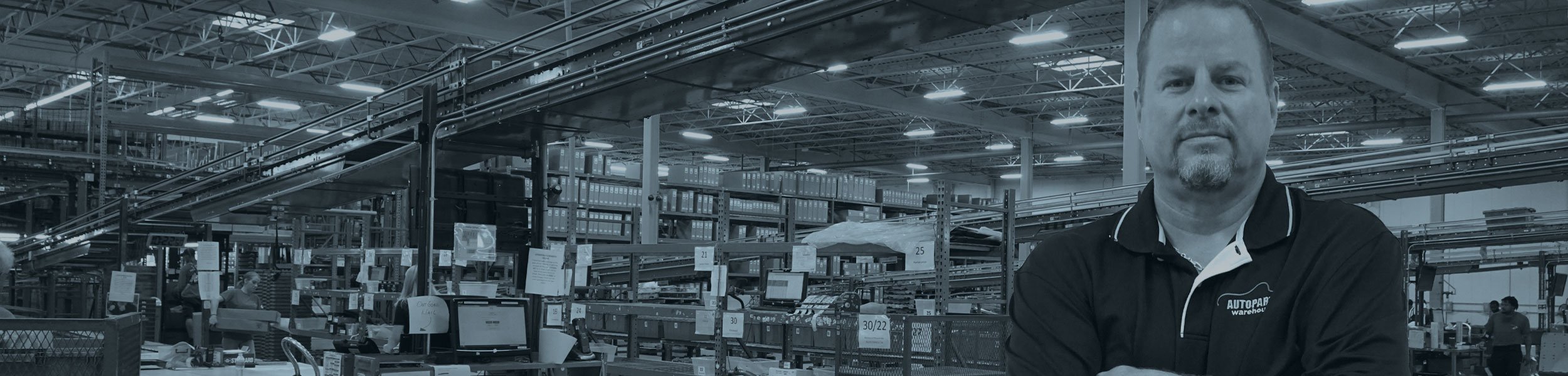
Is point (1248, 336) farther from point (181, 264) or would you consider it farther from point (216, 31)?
point (216, 31)

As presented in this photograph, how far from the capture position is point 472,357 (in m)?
6.33

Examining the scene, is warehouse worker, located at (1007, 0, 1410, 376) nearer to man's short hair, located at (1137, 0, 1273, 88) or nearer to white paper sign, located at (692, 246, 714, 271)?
man's short hair, located at (1137, 0, 1273, 88)

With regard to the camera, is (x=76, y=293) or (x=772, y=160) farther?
(x=772, y=160)

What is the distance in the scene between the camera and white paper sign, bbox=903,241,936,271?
642cm

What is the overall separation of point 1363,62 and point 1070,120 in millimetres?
7421

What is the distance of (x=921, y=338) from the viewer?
6.04 meters

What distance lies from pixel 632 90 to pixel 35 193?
17.8 meters

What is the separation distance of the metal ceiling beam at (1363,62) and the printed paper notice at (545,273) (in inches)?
444

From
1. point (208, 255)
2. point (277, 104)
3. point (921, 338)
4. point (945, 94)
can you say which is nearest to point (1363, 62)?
point (945, 94)

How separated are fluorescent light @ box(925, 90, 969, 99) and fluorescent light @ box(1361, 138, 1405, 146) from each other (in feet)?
33.0

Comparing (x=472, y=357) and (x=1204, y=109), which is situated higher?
(x=1204, y=109)

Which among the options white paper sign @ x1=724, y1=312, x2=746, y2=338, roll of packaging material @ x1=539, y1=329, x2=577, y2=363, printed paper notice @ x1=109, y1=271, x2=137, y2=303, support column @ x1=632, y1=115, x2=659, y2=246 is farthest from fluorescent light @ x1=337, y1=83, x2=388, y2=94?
white paper sign @ x1=724, y1=312, x2=746, y2=338

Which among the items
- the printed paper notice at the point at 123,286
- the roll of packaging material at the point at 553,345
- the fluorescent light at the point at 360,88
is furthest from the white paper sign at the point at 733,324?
the fluorescent light at the point at 360,88

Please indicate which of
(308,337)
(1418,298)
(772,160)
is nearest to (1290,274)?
(308,337)
